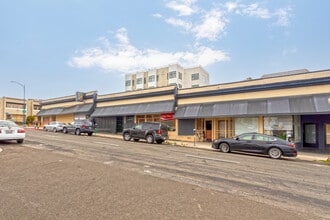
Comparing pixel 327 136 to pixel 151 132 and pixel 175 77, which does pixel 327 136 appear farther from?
pixel 175 77

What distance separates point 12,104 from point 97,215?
2876 inches

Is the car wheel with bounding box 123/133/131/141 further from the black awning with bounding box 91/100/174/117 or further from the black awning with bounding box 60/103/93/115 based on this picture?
the black awning with bounding box 60/103/93/115

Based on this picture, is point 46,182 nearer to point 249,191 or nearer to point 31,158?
point 31,158

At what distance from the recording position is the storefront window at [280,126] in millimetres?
17281

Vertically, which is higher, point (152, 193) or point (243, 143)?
point (243, 143)

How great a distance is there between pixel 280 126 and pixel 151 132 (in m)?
11.0

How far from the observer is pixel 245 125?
19.4m

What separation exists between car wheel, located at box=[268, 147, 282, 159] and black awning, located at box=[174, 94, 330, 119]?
179 inches

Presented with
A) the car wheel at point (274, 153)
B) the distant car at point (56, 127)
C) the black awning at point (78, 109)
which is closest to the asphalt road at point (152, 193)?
the car wheel at point (274, 153)

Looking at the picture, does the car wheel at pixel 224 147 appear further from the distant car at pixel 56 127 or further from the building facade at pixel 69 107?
the building facade at pixel 69 107

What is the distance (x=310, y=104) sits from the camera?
1569cm

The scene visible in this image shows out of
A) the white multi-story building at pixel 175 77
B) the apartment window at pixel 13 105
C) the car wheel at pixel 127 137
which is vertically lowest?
the car wheel at pixel 127 137

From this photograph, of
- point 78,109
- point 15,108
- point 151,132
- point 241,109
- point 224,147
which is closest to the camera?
point 224,147

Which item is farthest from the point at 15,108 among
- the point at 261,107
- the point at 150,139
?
the point at 261,107
